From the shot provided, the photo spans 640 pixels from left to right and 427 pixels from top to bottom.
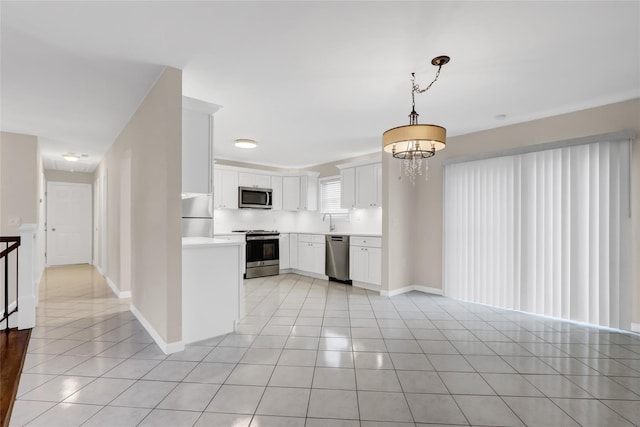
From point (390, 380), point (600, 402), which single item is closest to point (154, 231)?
point (390, 380)

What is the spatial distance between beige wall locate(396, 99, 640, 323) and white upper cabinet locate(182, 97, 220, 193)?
277 cm

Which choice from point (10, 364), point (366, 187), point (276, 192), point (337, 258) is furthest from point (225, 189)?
point (10, 364)

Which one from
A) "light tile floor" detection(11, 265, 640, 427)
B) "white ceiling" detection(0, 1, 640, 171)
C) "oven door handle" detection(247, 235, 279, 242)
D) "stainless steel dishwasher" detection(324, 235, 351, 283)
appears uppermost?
"white ceiling" detection(0, 1, 640, 171)

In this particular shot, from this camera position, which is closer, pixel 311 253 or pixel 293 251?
pixel 311 253

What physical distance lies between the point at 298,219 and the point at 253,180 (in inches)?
61.1

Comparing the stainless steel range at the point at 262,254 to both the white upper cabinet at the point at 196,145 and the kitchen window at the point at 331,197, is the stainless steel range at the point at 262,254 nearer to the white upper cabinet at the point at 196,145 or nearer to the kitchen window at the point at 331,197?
the kitchen window at the point at 331,197

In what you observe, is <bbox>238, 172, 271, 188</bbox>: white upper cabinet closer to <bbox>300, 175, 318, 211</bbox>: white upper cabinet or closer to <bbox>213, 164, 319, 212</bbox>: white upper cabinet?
<bbox>213, 164, 319, 212</bbox>: white upper cabinet

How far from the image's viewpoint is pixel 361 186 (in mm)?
5520

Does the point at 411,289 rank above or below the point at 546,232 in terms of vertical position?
below

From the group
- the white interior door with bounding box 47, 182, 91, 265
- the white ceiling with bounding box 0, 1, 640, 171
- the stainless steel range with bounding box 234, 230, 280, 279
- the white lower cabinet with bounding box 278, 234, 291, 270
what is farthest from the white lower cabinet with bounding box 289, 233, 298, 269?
the white interior door with bounding box 47, 182, 91, 265

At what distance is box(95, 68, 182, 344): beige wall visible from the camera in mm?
2615

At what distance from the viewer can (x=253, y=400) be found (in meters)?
1.98

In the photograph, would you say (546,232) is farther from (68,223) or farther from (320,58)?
(68,223)

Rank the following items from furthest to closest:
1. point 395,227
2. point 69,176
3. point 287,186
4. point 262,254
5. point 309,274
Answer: point 69,176 → point 287,186 → point 309,274 → point 262,254 → point 395,227
